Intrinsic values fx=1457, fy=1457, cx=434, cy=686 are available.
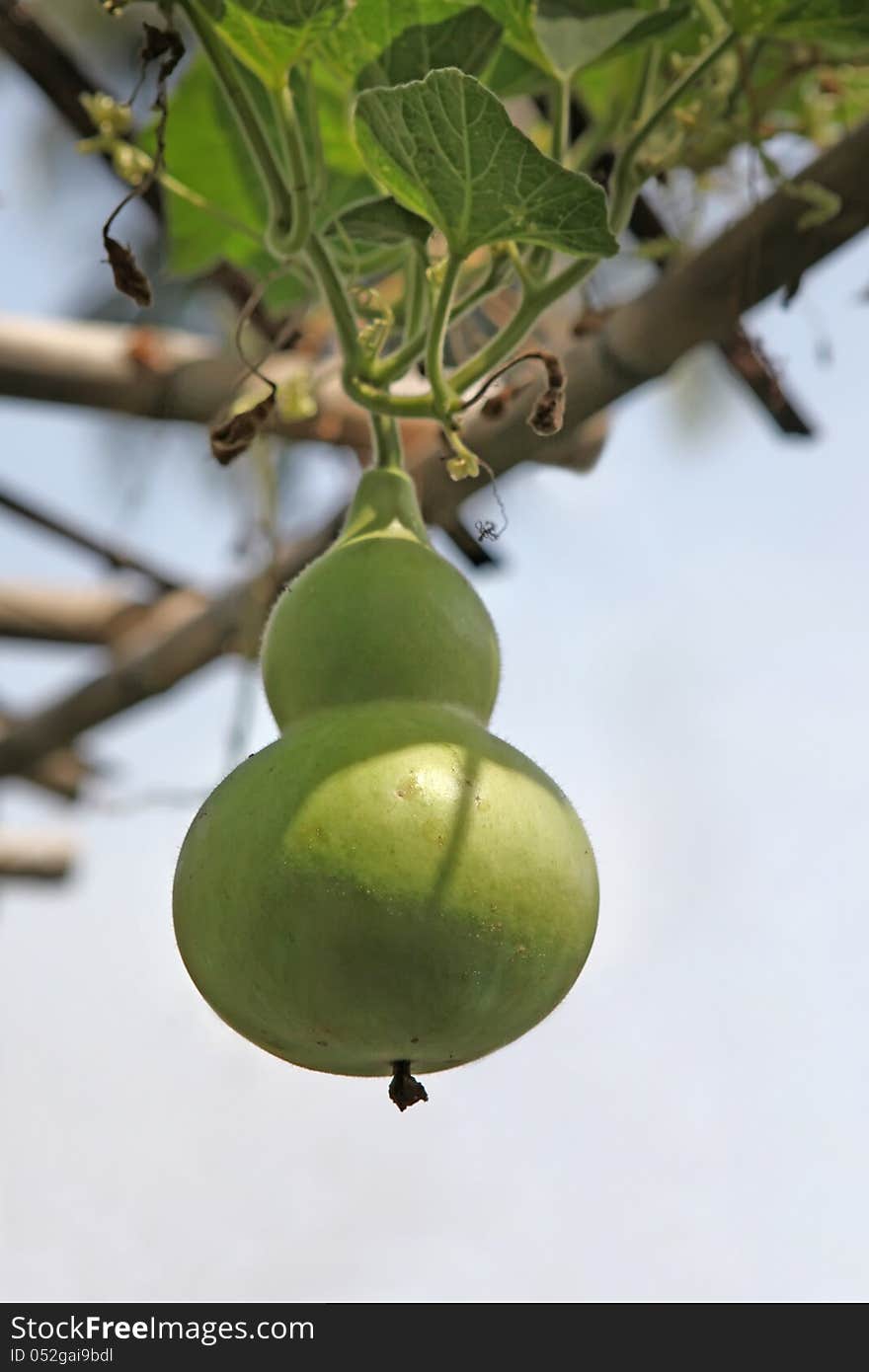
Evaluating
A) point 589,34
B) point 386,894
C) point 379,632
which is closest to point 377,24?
point 589,34

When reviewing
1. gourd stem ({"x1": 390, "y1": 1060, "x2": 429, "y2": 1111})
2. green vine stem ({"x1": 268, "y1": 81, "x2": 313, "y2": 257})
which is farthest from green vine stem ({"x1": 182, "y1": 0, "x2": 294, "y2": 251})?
gourd stem ({"x1": 390, "y1": 1060, "x2": 429, "y2": 1111})

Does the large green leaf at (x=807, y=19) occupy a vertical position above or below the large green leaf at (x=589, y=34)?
above

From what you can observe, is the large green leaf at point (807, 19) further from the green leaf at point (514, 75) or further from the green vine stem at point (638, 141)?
the green leaf at point (514, 75)

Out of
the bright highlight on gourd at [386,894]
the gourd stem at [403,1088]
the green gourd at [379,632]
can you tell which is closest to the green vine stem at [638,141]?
the green gourd at [379,632]

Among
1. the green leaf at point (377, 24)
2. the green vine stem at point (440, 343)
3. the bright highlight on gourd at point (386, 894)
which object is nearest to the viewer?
the bright highlight on gourd at point (386, 894)

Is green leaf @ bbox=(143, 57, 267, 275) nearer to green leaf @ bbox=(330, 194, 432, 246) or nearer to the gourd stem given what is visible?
green leaf @ bbox=(330, 194, 432, 246)

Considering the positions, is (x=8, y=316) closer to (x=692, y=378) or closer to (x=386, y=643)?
(x=386, y=643)

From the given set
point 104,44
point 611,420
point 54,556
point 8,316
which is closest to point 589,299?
point 611,420
